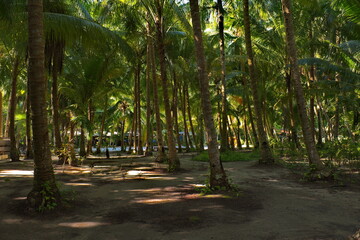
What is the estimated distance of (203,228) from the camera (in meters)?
4.23

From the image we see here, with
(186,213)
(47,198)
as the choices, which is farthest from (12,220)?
(186,213)

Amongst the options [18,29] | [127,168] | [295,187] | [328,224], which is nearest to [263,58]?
[127,168]

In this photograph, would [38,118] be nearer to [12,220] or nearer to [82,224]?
[12,220]

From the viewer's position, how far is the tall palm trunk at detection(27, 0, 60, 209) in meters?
5.11

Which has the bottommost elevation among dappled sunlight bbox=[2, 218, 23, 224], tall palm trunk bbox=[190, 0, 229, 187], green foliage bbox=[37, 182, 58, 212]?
dappled sunlight bbox=[2, 218, 23, 224]

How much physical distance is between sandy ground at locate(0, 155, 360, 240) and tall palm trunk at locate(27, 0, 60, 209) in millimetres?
348

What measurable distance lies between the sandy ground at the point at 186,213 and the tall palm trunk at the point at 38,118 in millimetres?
348

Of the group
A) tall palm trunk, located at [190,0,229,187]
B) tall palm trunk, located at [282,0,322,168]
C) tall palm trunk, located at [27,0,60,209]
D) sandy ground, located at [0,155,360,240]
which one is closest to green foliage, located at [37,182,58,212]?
tall palm trunk, located at [27,0,60,209]

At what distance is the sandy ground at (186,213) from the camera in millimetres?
4043

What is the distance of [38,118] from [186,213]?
307 cm

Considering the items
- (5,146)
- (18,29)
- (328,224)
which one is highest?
(18,29)

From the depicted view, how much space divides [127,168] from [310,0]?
27.9 feet

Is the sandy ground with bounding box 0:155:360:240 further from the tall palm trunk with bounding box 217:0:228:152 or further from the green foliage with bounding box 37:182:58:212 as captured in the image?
the tall palm trunk with bounding box 217:0:228:152

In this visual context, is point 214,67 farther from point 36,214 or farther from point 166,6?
point 36,214
